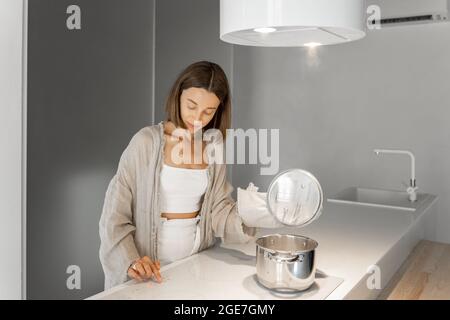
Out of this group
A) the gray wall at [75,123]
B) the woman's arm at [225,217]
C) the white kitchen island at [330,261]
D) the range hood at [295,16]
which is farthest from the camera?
the gray wall at [75,123]

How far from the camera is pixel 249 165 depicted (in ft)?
10.8

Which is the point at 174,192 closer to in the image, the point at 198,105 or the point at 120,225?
the point at 120,225

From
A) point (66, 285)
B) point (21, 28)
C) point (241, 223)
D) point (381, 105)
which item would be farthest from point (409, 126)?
point (66, 285)

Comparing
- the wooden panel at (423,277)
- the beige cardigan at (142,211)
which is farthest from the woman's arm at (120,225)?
the wooden panel at (423,277)

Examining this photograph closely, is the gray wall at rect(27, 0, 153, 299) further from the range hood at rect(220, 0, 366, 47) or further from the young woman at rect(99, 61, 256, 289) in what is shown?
the range hood at rect(220, 0, 366, 47)

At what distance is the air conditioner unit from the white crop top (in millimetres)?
1767

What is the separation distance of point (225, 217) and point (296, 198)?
1.25ft

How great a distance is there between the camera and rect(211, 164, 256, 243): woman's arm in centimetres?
138

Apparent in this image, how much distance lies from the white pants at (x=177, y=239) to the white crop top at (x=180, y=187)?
43 millimetres

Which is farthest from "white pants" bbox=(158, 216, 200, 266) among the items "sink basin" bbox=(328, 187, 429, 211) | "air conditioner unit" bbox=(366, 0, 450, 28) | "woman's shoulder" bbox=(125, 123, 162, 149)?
"air conditioner unit" bbox=(366, 0, 450, 28)

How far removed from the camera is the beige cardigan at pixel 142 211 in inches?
55.2

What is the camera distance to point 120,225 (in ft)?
4.70

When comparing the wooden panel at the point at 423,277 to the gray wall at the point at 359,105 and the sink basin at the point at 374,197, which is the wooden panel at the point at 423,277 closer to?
the sink basin at the point at 374,197
